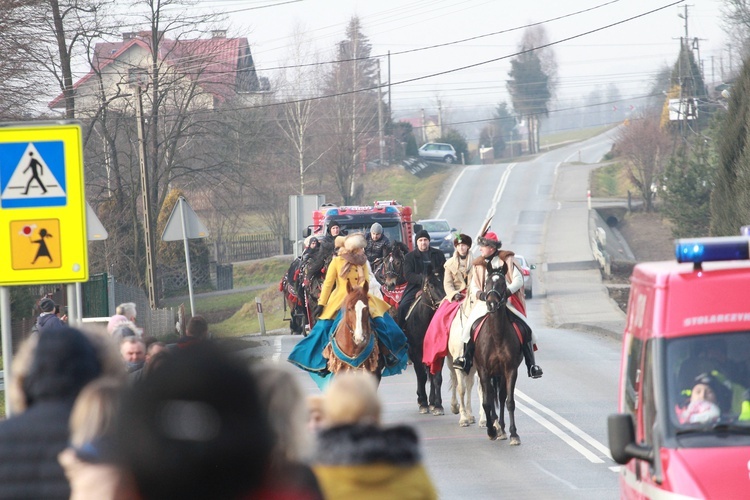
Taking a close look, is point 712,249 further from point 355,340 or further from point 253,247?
point 253,247

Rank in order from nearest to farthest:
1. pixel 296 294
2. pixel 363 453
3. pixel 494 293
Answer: pixel 363 453
pixel 494 293
pixel 296 294

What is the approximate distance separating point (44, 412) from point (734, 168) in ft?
77.7

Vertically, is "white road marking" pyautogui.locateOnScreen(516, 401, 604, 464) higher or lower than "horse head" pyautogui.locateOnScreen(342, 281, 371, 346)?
lower

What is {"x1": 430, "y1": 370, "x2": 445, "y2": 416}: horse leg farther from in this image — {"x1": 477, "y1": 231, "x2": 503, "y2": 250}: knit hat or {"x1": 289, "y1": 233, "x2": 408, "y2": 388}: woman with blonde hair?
{"x1": 477, "y1": 231, "x2": 503, "y2": 250}: knit hat

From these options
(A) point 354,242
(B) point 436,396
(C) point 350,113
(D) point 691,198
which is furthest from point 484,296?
(C) point 350,113

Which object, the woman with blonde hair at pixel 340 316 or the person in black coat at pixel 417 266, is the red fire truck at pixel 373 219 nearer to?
the person in black coat at pixel 417 266

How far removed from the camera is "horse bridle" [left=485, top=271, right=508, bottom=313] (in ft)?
41.1

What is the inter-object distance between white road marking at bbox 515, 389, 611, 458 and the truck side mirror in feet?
19.7

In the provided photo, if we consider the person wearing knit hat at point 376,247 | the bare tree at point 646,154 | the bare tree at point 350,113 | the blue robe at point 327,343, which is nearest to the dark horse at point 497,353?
the blue robe at point 327,343

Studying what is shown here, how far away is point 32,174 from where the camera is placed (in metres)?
7.76

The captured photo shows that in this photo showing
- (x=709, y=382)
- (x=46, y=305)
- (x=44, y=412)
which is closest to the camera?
(x=44, y=412)

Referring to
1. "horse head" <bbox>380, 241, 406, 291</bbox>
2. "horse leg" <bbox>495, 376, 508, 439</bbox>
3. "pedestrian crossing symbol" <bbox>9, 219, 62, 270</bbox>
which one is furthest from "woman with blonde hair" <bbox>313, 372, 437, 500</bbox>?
"horse head" <bbox>380, 241, 406, 291</bbox>

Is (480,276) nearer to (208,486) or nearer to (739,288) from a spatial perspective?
(739,288)

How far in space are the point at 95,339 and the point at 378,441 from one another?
4.20ft
